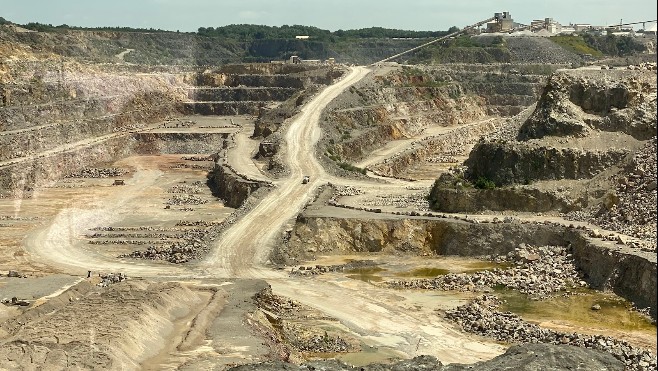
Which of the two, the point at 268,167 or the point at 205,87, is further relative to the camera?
the point at 205,87

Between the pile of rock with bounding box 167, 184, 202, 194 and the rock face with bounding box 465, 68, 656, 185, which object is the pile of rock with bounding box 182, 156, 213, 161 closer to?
the pile of rock with bounding box 167, 184, 202, 194

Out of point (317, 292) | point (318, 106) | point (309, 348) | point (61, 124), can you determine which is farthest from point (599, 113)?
point (61, 124)

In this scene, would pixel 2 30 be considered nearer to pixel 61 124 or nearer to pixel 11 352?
pixel 61 124

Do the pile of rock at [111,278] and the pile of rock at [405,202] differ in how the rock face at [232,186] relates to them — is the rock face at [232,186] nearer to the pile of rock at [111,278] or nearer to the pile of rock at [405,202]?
the pile of rock at [405,202]

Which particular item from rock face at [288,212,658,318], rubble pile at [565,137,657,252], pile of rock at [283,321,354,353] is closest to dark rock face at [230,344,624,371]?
pile of rock at [283,321,354,353]

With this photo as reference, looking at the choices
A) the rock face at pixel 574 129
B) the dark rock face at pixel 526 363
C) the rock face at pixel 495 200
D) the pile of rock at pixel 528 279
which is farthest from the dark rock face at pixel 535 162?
the dark rock face at pixel 526 363

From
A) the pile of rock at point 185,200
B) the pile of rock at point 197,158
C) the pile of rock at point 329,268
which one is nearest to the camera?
the pile of rock at point 329,268
